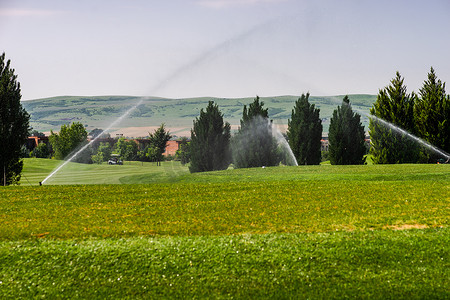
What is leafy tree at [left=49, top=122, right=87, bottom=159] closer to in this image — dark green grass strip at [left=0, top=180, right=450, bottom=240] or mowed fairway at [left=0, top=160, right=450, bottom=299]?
dark green grass strip at [left=0, top=180, right=450, bottom=240]

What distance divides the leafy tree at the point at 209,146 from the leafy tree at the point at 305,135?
7.54 m

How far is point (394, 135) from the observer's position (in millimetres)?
42688

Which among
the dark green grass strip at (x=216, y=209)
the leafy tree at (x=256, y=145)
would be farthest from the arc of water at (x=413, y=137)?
the dark green grass strip at (x=216, y=209)

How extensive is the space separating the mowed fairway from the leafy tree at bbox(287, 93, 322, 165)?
3021 cm

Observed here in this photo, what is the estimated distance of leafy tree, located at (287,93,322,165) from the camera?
47.4m

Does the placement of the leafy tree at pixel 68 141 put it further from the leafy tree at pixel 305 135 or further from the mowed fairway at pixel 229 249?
the mowed fairway at pixel 229 249

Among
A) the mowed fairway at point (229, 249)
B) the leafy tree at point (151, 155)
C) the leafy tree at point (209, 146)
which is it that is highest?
the leafy tree at point (209, 146)

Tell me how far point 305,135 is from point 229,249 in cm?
3757

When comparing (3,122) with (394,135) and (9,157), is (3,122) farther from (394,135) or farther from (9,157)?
(394,135)

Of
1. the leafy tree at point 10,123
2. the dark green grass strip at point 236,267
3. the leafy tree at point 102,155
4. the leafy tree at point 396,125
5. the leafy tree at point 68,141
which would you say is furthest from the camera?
the leafy tree at point 102,155

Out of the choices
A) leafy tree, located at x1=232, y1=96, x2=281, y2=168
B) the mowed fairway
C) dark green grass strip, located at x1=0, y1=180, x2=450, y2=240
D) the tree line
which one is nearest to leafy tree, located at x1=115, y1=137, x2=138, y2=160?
the tree line

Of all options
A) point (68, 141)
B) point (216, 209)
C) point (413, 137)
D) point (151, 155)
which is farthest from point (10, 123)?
point (151, 155)

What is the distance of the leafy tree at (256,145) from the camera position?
4716 centimetres

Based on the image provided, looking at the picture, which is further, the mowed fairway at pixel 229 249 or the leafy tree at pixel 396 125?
the leafy tree at pixel 396 125
